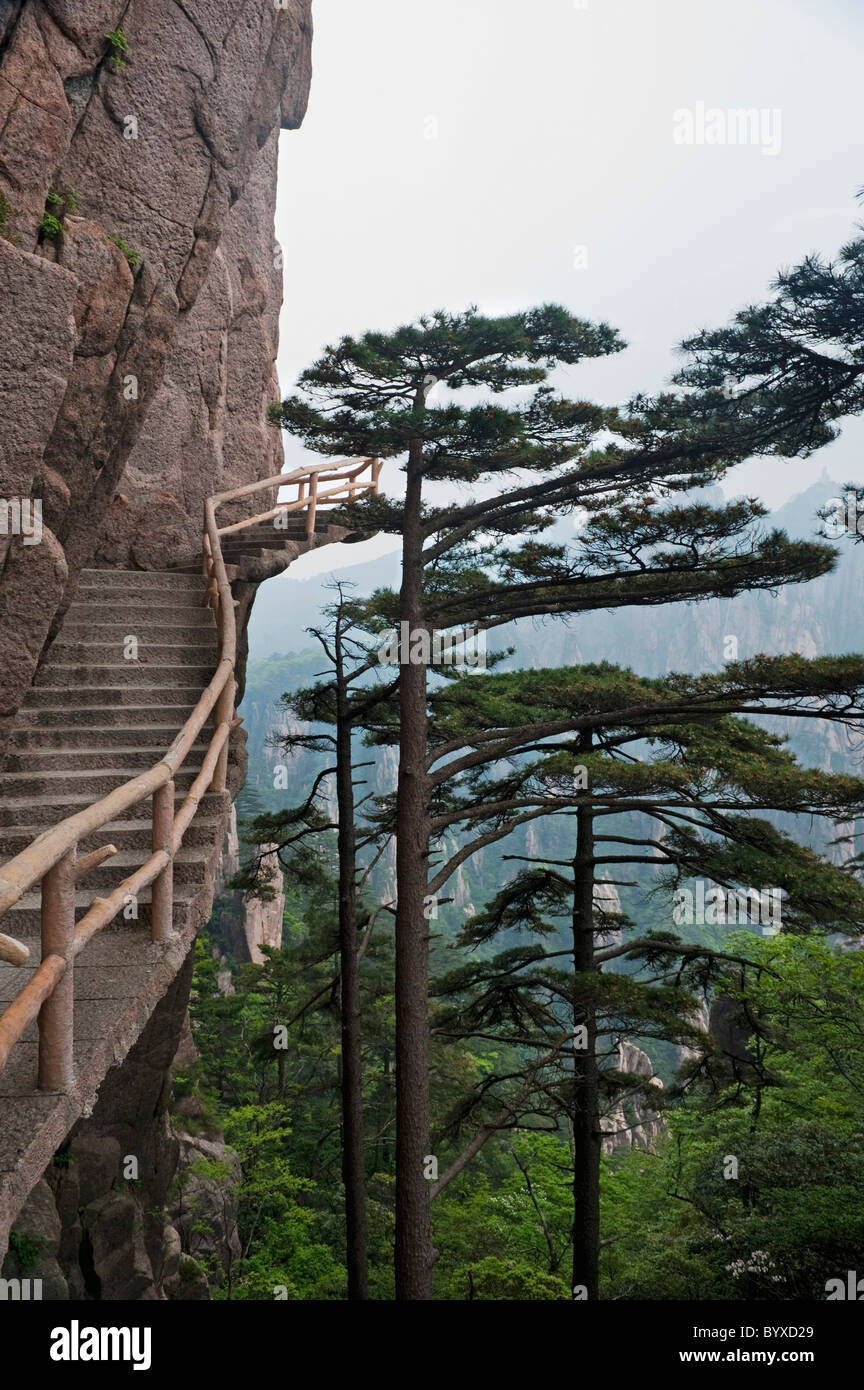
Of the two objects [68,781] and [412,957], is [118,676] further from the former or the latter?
[412,957]

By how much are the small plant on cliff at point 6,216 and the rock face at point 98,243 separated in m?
0.01

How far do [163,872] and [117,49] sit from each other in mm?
7006

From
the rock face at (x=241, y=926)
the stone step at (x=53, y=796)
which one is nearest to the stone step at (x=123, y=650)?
the stone step at (x=53, y=796)

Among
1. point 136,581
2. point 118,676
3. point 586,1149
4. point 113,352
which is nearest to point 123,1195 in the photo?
point 586,1149

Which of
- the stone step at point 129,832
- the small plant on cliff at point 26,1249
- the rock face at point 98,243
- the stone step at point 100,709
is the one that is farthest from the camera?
the small plant on cliff at point 26,1249

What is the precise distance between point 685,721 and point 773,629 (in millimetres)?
154333

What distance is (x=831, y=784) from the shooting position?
23.9 ft

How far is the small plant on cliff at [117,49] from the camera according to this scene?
695 cm

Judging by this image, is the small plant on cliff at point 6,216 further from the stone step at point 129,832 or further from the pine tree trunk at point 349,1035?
the pine tree trunk at point 349,1035

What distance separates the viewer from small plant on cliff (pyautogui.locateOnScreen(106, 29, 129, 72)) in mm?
6953

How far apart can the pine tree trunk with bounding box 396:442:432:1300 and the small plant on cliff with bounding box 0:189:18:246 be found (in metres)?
3.76

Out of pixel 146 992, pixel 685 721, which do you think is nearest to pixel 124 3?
pixel 146 992

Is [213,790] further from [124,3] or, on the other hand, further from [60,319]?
[124,3]

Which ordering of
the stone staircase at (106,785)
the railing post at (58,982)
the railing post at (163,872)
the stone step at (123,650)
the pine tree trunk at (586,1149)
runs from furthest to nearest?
the pine tree trunk at (586,1149), the stone step at (123,650), the railing post at (163,872), the stone staircase at (106,785), the railing post at (58,982)
